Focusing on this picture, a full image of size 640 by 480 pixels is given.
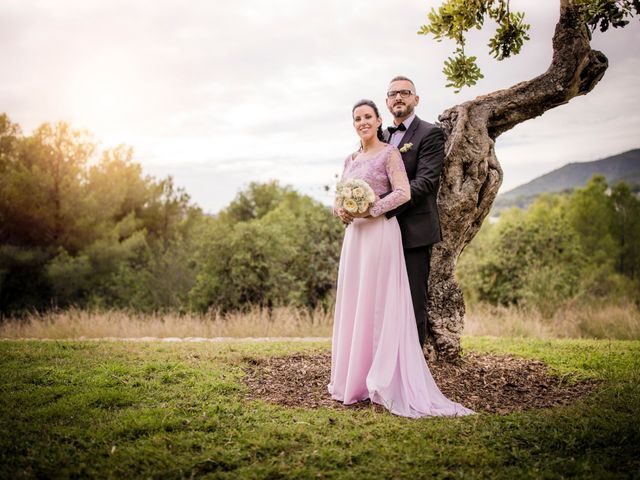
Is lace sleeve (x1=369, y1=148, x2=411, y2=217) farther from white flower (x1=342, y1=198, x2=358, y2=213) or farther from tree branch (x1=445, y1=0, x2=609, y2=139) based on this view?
tree branch (x1=445, y1=0, x2=609, y2=139)

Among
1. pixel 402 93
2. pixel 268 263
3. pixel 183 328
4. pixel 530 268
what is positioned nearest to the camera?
pixel 402 93

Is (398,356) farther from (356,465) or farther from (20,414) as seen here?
(20,414)

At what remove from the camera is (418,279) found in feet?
19.1

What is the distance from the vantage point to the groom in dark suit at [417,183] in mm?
5668

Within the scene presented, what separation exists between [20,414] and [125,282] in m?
16.3

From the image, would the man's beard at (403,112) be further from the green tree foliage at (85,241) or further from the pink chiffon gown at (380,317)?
the green tree foliage at (85,241)

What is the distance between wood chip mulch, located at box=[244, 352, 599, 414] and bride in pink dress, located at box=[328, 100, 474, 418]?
0.28 metres

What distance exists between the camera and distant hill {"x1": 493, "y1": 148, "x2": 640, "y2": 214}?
31891 millimetres

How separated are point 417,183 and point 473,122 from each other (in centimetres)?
170

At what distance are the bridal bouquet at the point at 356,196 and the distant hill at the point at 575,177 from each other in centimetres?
2909

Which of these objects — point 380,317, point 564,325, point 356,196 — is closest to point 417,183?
point 356,196

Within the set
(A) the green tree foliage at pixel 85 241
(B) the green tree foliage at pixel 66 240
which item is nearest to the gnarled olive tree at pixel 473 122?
(A) the green tree foliage at pixel 85 241

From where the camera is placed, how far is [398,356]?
212 inches

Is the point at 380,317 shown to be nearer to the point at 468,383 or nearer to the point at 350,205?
the point at 350,205
